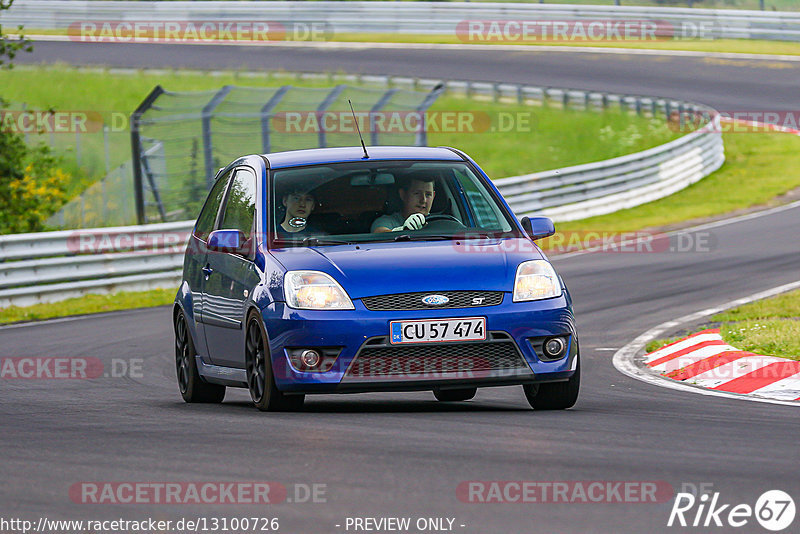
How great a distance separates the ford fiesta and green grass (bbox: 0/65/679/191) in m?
23.5

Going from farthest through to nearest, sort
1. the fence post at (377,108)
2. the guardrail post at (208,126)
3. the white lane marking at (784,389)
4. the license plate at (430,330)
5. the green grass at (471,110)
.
→ the green grass at (471,110) → the fence post at (377,108) → the guardrail post at (208,126) → the white lane marking at (784,389) → the license plate at (430,330)

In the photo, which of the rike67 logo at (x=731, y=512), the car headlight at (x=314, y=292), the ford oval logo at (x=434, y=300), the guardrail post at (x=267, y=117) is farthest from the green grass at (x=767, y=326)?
the guardrail post at (x=267, y=117)

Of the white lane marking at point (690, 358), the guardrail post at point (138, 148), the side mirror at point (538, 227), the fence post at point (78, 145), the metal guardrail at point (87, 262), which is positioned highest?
the side mirror at point (538, 227)

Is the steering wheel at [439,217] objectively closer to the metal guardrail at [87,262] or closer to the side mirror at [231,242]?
the side mirror at [231,242]

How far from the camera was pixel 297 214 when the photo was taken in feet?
28.7

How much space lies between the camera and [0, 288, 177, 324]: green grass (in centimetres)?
1752

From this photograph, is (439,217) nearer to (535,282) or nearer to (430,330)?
(535,282)

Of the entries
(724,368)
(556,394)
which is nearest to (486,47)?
(724,368)

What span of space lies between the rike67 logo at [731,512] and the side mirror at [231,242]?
12.6 feet

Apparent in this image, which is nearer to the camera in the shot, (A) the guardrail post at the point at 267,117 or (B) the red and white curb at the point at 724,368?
(B) the red and white curb at the point at 724,368

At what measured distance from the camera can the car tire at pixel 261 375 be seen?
8102mm

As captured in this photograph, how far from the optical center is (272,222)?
28.6 feet

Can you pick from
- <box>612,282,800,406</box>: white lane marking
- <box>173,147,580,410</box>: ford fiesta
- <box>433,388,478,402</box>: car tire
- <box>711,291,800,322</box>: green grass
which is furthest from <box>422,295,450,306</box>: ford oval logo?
<box>711,291,800,322</box>: green grass

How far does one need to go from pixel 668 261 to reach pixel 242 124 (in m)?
7.13
